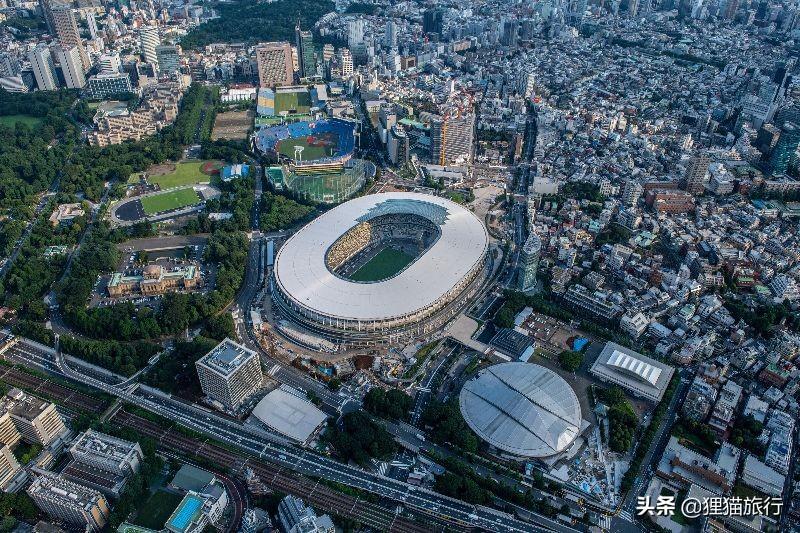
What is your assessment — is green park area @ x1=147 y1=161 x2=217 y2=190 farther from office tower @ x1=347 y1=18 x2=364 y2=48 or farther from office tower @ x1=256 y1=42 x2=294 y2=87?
office tower @ x1=347 y1=18 x2=364 y2=48

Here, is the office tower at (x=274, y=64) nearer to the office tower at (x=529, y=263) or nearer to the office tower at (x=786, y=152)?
the office tower at (x=529, y=263)

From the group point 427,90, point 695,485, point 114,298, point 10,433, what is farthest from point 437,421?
point 427,90

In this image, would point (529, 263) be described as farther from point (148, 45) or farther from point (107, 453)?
point (148, 45)

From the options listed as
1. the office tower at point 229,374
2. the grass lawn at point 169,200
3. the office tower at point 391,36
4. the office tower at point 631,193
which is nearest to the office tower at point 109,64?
the grass lawn at point 169,200

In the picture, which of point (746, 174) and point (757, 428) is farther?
point (746, 174)

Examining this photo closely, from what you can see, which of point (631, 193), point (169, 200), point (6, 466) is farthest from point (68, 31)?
point (631, 193)

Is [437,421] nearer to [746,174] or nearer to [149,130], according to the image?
[746,174]

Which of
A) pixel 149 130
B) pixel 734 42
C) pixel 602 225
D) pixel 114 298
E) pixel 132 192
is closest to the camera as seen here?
pixel 114 298
